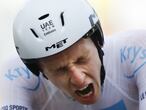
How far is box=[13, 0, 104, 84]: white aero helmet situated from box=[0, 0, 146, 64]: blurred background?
649 millimetres

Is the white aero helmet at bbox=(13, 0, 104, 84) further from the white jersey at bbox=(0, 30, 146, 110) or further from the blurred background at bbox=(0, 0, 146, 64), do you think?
the blurred background at bbox=(0, 0, 146, 64)

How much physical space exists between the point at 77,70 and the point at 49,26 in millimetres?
103

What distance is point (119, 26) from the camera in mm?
1702

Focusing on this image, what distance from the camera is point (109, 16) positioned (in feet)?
5.93

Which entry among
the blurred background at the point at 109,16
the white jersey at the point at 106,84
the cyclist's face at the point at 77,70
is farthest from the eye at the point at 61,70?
the blurred background at the point at 109,16

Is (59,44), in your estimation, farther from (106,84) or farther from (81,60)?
(106,84)

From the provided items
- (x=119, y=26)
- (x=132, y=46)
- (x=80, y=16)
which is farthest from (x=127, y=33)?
(x=119, y=26)

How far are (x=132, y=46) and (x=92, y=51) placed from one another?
0.38 ft

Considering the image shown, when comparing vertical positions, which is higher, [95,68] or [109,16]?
[95,68]

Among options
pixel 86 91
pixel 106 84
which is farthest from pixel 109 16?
pixel 86 91

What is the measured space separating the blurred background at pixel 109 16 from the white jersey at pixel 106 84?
1.59 feet

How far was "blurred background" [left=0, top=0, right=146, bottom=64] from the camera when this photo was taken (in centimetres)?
163

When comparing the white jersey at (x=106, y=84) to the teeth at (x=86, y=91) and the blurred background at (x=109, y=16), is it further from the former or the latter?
the blurred background at (x=109, y=16)

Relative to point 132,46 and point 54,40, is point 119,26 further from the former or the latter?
point 54,40
